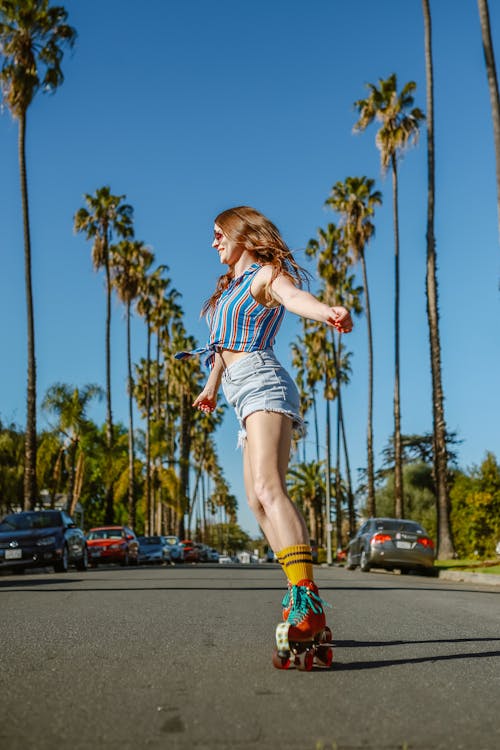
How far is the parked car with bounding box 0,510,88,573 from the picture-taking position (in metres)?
17.5

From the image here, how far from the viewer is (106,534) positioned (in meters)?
29.0

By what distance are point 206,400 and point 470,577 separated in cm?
1375

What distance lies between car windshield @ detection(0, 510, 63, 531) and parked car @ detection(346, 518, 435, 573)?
7132 mm

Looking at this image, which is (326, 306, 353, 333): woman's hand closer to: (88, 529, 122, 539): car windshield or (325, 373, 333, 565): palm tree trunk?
(88, 529, 122, 539): car windshield

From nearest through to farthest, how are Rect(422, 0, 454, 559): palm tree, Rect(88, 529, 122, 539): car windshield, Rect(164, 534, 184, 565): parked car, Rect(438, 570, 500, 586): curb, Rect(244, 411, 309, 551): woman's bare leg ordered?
Rect(244, 411, 309, 551): woman's bare leg < Rect(438, 570, 500, 586): curb < Rect(422, 0, 454, 559): palm tree < Rect(88, 529, 122, 539): car windshield < Rect(164, 534, 184, 565): parked car

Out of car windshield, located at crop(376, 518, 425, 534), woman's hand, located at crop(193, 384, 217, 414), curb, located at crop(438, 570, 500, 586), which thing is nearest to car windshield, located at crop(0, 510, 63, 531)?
car windshield, located at crop(376, 518, 425, 534)

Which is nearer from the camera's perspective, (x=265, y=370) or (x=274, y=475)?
(x=274, y=475)

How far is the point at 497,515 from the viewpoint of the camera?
131ft

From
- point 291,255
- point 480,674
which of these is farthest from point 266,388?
point 480,674

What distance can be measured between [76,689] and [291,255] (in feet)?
7.39

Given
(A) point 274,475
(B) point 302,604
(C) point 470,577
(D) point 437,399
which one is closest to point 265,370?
(A) point 274,475

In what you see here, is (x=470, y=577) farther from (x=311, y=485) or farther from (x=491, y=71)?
(x=311, y=485)

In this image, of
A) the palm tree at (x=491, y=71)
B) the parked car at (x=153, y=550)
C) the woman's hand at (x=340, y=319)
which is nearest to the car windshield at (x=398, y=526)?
the palm tree at (x=491, y=71)

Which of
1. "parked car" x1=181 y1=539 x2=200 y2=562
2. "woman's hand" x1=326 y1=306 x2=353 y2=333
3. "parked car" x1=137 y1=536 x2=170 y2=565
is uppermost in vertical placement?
"woman's hand" x1=326 y1=306 x2=353 y2=333
